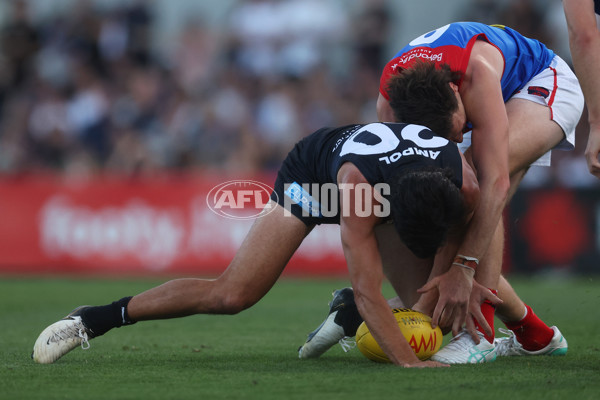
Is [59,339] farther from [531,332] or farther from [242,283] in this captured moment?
[531,332]

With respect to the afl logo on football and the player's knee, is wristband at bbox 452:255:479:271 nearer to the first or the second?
the player's knee

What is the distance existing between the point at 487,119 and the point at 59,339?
2.66m

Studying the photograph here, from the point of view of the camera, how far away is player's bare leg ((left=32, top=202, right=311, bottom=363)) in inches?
201

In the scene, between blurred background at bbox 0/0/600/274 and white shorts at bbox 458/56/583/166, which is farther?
blurred background at bbox 0/0/600/274

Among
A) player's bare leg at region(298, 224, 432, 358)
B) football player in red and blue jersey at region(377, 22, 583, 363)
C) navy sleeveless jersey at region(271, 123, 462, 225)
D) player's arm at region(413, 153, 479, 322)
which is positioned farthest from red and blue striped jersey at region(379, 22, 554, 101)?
player's bare leg at region(298, 224, 432, 358)

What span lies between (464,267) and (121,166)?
9.47 meters

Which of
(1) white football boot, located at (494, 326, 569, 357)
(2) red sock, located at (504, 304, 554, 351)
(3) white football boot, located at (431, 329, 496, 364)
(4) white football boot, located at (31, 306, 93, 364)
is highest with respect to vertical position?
(4) white football boot, located at (31, 306, 93, 364)

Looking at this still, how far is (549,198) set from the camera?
11.8 m

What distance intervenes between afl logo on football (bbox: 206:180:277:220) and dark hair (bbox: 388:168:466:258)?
741 centimetres

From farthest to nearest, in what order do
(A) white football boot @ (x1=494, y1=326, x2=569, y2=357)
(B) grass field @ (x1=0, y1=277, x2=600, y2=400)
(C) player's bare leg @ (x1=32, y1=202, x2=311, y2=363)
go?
(A) white football boot @ (x1=494, y1=326, x2=569, y2=357)
(C) player's bare leg @ (x1=32, y1=202, x2=311, y2=363)
(B) grass field @ (x1=0, y1=277, x2=600, y2=400)

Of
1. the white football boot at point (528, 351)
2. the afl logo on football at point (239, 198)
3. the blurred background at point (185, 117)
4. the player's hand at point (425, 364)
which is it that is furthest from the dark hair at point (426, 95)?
the blurred background at point (185, 117)

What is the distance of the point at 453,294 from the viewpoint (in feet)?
16.1

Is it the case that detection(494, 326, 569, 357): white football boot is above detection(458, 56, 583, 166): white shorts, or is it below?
below

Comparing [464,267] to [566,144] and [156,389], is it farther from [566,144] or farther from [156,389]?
[156,389]
